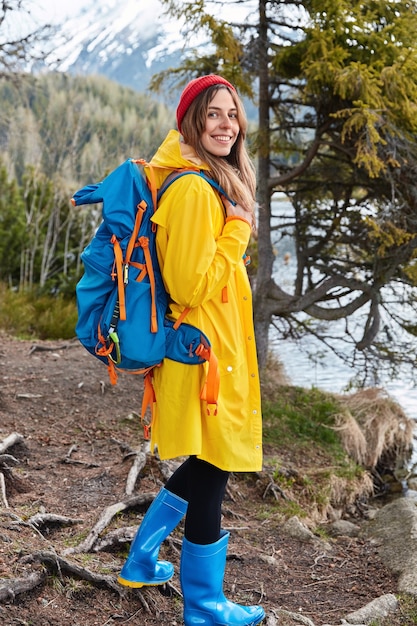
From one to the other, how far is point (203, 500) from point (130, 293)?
80 centimetres

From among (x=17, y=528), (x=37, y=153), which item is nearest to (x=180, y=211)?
(x=17, y=528)

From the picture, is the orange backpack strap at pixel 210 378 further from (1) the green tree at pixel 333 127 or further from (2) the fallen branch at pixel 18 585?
(1) the green tree at pixel 333 127

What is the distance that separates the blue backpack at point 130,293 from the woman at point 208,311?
2.1 inches

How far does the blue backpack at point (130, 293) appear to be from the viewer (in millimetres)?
2264

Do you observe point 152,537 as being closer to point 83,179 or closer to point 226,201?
point 226,201

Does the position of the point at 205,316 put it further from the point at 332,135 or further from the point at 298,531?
the point at 332,135

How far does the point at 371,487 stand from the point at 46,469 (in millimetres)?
3115

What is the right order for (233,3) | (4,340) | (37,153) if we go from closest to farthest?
(233,3) < (4,340) < (37,153)

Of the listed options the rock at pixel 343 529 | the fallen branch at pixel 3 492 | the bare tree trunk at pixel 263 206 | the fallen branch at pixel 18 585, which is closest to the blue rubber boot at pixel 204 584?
the fallen branch at pixel 18 585

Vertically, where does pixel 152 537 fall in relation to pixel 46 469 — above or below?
above

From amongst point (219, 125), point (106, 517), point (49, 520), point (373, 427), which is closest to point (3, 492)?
point (49, 520)

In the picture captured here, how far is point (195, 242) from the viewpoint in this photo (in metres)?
2.17

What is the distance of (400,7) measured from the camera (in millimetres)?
5648

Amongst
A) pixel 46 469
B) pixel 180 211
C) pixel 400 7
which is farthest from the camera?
pixel 400 7
